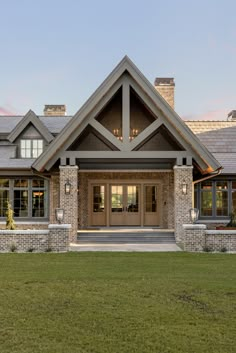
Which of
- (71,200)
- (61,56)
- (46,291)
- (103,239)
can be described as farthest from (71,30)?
(46,291)

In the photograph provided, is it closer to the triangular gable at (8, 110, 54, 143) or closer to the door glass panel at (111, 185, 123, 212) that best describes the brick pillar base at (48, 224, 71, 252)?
the door glass panel at (111, 185, 123, 212)

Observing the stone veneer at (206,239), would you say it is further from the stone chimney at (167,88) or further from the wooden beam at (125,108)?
the stone chimney at (167,88)

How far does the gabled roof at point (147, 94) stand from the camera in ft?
54.5

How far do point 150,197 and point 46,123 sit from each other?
7761 mm

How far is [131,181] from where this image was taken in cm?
2097

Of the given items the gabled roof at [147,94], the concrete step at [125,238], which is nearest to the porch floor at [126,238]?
the concrete step at [125,238]

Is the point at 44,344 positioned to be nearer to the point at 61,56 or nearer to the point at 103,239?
the point at 103,239

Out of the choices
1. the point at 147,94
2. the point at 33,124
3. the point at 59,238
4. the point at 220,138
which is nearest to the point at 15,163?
the point at 33,124

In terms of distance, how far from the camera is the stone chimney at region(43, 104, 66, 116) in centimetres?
2844

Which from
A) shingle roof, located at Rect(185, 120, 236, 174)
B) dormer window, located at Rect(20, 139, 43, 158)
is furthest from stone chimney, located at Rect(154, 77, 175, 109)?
dormer window, located at Rect(20, 139, 43, 158)

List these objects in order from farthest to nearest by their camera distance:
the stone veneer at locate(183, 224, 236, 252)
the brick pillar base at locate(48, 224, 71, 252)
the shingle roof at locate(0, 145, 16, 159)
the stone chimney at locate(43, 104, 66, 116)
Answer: the stone chimney at locate(43, 104, 66, 116) → the shingle roof at locate(0, 145, 16, 159) → the stone veneer at locate(183, 224, 236, 252) → the brick pillar base at locate(48, 224, 71, 252)

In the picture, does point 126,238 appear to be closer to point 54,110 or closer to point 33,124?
point 33,124

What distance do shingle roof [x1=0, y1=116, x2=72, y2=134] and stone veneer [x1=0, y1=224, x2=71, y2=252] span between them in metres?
9.26

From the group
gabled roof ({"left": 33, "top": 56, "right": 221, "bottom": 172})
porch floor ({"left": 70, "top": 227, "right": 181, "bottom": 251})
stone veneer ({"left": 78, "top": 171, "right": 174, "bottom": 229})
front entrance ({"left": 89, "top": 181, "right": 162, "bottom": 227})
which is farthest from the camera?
front entrance ({"left": 89, "top": 181, "right": 162, "bottom": 227})
